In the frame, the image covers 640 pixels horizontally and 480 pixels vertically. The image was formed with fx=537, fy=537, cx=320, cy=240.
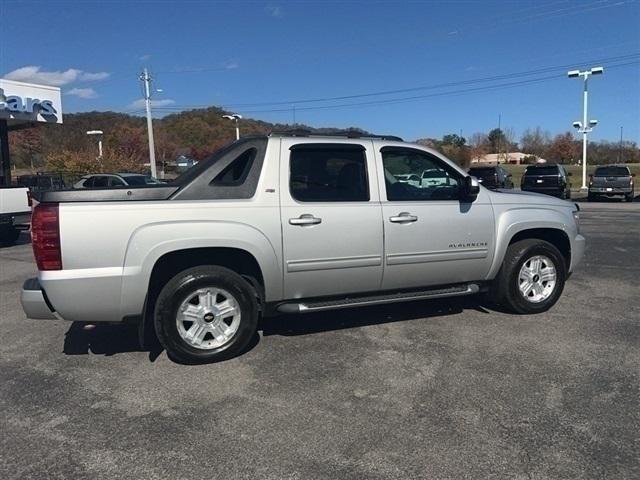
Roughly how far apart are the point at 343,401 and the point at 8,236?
36.4 ft

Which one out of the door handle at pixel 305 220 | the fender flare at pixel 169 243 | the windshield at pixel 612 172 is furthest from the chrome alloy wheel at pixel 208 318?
the windshield at pixel 612 172

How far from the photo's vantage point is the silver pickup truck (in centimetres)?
404

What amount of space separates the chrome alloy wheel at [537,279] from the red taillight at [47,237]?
4.26 meters

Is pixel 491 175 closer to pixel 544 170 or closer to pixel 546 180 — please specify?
pixel 546 180

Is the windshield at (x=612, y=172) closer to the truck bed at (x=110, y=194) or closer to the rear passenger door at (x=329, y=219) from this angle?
the rear passenger door at (x=329, y=219)

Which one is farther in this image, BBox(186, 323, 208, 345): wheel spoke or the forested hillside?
the forested hillside

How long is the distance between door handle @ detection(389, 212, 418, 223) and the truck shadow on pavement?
3.81 feet

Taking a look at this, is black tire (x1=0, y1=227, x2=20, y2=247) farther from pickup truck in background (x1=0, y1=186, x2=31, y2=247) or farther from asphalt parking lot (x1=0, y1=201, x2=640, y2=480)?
asphalt parking lot (x1=0, y1=201, x2=640, y2=480)

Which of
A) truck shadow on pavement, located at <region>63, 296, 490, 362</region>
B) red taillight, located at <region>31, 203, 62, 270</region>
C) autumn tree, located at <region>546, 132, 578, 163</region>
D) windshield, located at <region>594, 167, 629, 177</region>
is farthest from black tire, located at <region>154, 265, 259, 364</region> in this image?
autumn tree, located at <region>546, 132, 578, 163</region>

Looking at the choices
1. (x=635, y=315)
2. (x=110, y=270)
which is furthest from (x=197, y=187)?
(x=635, y=315)

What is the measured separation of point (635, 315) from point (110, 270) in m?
5.14

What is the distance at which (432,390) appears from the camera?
12.6 ft

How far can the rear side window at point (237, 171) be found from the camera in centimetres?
453

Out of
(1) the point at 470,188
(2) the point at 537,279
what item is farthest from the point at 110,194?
(2) the point at 537,279
